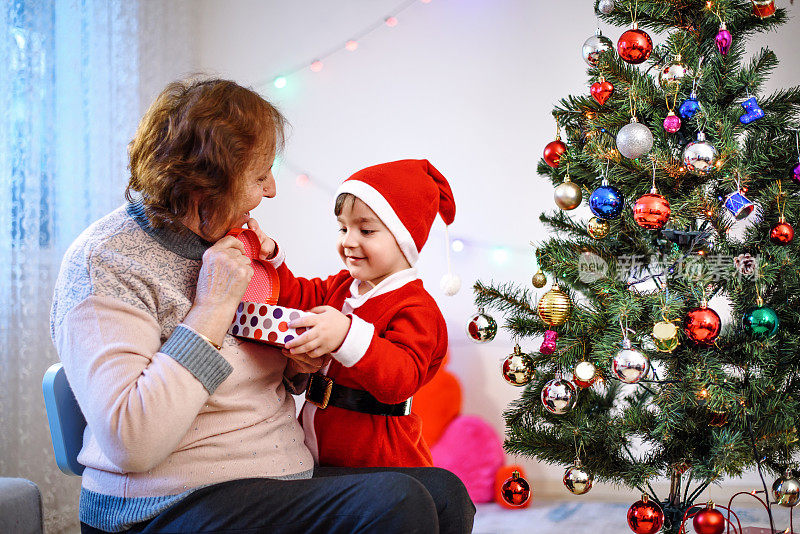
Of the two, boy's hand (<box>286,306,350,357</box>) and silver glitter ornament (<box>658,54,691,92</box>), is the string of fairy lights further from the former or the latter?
boy's hand (<box>286,306,350,357</box>)

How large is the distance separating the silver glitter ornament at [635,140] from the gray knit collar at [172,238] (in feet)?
3.20

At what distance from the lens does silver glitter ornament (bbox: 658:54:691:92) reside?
1.65 m

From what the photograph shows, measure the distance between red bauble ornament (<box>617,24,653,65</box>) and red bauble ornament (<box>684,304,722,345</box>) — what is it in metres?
0.61

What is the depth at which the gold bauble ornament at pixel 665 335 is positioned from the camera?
1.53 metres

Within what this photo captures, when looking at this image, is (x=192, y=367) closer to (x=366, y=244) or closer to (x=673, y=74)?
(x=366, y=244)

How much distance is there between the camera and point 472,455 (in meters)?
2.63

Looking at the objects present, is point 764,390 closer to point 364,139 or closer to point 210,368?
point 210,368

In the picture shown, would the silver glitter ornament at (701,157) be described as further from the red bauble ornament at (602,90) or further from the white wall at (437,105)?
the white wall at (437,105)

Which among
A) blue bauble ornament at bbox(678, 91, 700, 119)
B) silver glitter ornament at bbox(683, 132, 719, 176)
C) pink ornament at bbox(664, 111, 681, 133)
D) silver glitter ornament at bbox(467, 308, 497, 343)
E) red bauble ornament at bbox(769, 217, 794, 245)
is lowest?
silver glitter ornament at bbox(467, 308, 497, 343)

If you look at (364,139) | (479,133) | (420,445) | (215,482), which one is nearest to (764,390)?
(420,445)

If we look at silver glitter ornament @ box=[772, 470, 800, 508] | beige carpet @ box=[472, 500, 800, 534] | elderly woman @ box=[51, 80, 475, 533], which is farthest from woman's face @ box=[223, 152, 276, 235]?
beige carpet @ box=[472, 500, 800, 534]

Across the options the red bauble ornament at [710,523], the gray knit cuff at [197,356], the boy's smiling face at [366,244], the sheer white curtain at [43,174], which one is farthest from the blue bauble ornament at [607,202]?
the sheer white curtain at [43,174]

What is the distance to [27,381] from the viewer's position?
2.00 m

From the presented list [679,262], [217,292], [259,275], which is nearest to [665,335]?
[679,262]
